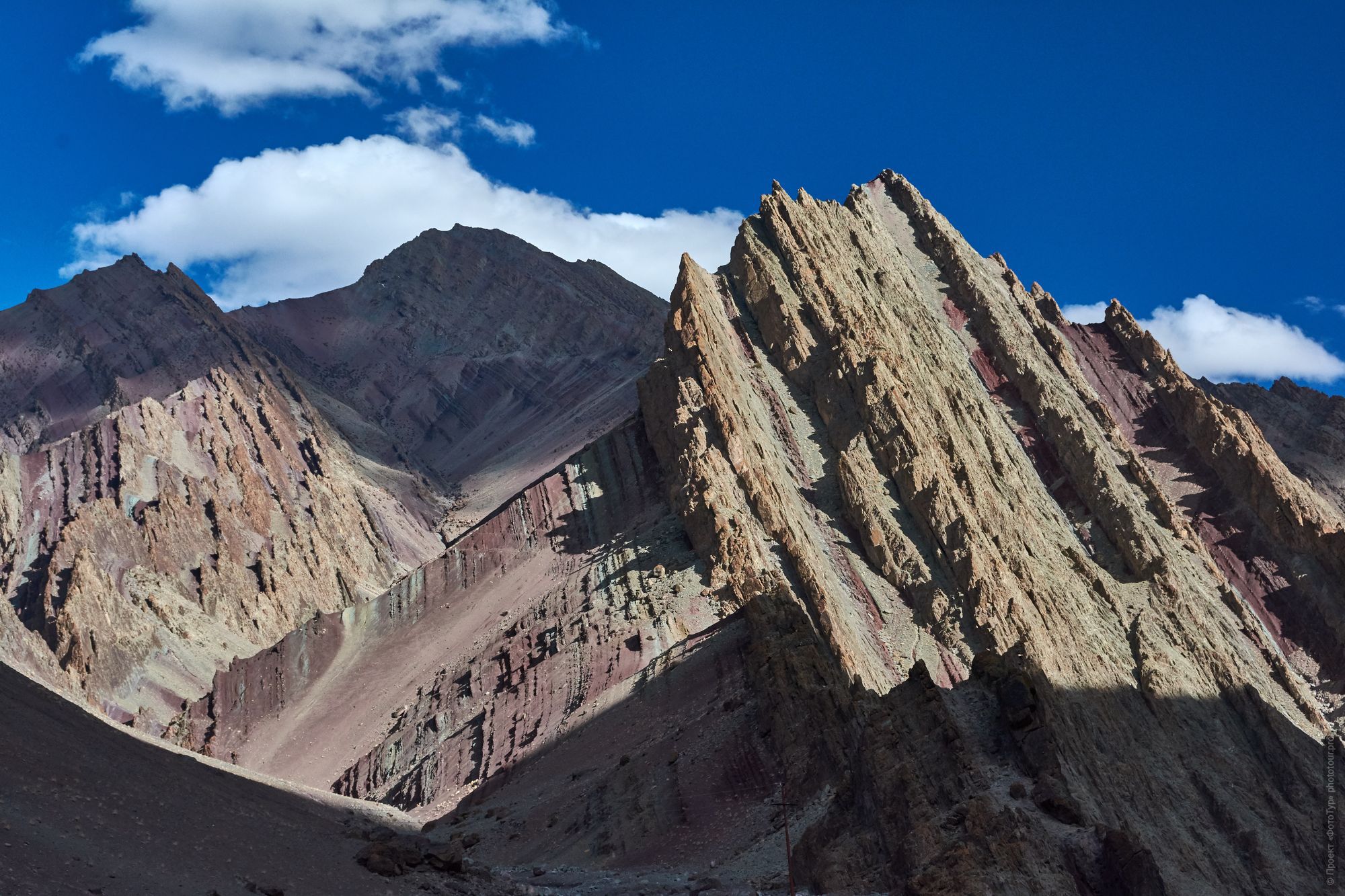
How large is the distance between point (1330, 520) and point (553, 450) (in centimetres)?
9374

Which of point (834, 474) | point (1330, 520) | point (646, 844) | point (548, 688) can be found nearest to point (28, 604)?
point (548, 688)

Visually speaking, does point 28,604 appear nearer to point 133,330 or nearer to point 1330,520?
point 133,330

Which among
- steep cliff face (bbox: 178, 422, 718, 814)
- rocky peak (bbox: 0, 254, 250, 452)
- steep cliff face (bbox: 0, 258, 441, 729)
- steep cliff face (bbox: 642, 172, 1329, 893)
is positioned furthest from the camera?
rocky peak (bbox: 0, 254, 250, 452)

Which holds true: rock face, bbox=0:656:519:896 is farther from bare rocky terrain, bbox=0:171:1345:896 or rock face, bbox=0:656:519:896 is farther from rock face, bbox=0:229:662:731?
rock face, bbox=0:229:662:731

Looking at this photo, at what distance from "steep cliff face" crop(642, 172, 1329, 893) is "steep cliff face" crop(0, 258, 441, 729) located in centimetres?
3682

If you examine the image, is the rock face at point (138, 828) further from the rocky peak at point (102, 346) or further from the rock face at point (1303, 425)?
the rocky peak at point (102, 346)

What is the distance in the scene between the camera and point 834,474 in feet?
247

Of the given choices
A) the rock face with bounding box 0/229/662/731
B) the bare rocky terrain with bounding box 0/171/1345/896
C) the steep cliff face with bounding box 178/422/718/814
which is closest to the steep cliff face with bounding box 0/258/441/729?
the rock face with bounding box 0/229/662/731

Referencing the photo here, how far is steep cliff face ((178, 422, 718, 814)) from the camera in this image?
61.6 metres

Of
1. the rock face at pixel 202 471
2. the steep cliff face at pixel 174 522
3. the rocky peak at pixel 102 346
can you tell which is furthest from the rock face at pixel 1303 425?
the rocky peak at pixel 102 346

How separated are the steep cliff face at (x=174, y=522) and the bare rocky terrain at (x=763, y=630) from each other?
41 cm

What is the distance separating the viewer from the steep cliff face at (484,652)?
202 feet

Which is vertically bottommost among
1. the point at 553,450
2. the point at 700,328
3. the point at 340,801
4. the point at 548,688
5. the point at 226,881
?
the point at 226,881

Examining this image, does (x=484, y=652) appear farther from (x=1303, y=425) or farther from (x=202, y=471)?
(x=1303, y=425)
